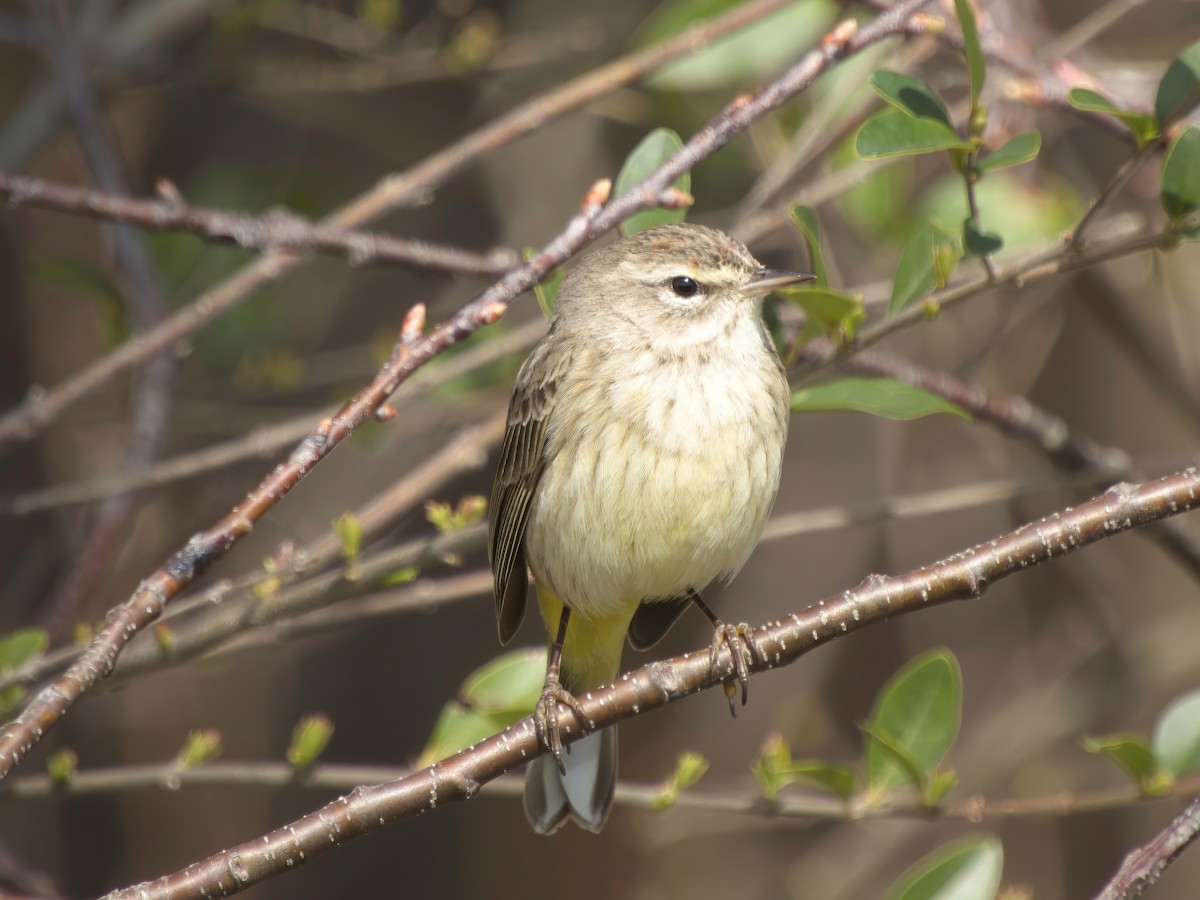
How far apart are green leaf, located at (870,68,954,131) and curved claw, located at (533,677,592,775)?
1.49 metres

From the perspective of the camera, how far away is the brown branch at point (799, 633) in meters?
2.42

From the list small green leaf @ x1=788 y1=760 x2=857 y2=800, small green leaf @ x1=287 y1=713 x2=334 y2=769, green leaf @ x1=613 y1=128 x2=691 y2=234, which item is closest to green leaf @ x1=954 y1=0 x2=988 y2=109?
green leaf @ x1=613 y1=128 x2=691 y2=234

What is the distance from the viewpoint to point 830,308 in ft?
9.80

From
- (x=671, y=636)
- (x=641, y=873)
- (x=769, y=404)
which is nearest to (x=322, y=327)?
(x=671, y=636)

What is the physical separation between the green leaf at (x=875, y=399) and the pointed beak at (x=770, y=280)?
266 mm

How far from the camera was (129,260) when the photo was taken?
173 inches

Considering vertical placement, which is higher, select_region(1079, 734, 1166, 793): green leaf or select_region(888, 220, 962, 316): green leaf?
select_region(888, 220, 962, 316): green leaf

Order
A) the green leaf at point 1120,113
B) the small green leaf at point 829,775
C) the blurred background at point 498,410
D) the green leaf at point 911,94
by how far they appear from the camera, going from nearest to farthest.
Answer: the green leaf at point 1120,113, the green leaf at point 911,94, the small green leaf at point 829,775, the blurred background at point 498,410

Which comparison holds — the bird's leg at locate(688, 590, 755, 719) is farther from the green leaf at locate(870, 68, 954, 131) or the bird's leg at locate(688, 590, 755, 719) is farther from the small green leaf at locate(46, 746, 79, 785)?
the small green leaf at locate(46, 746, 79, 785)

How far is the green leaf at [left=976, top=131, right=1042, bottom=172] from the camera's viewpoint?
2795mm

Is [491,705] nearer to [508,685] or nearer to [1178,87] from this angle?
[508,685]

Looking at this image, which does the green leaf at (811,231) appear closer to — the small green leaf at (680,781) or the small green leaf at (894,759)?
the small green leaf at (894,759)

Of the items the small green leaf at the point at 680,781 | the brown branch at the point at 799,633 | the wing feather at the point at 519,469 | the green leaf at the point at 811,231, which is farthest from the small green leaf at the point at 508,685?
the green leaf at the point at 811,231

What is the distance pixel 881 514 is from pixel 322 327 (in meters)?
3.38
